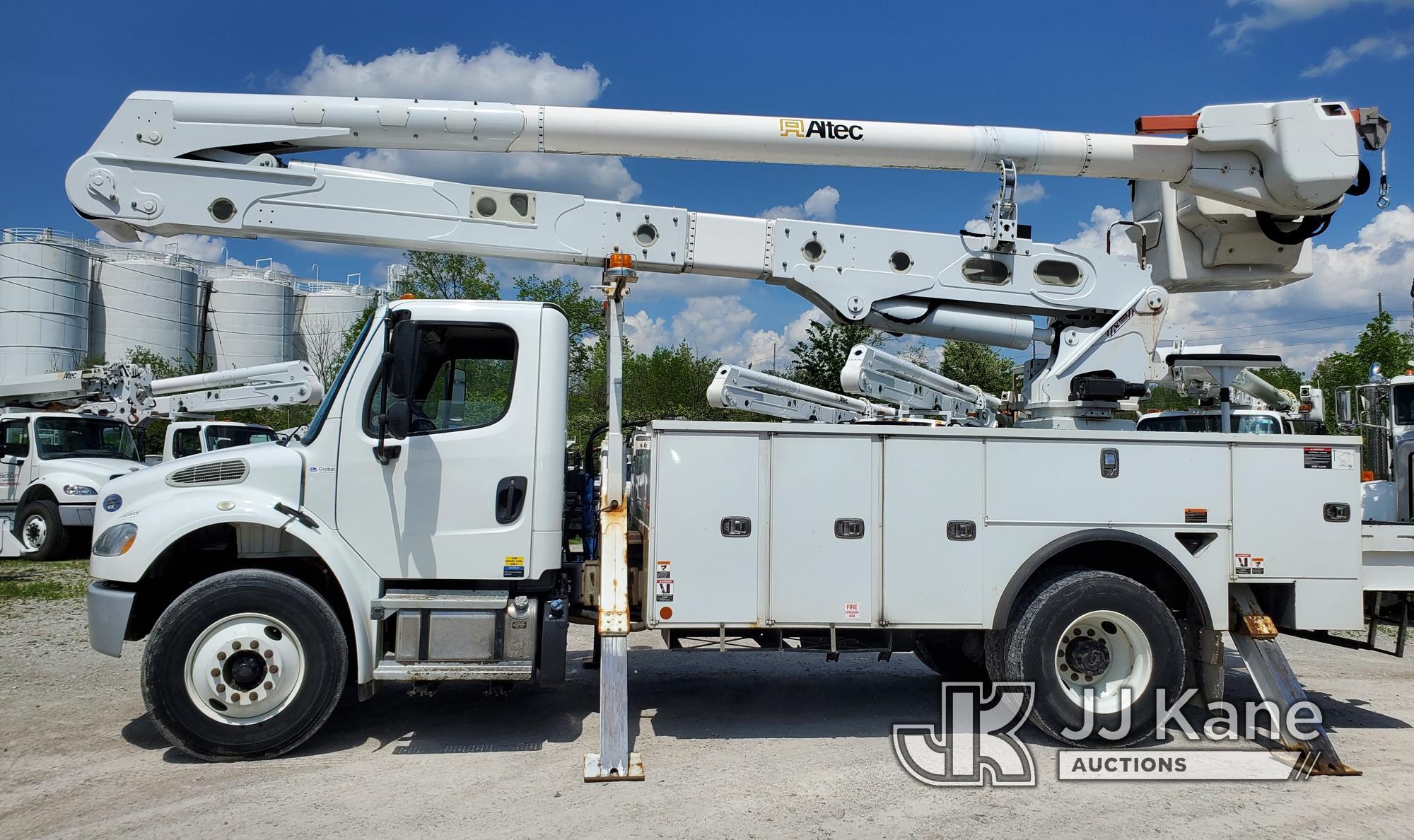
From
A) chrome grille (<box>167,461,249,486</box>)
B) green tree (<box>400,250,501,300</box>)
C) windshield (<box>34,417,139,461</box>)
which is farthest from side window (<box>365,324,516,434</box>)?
green tree (<box>400,250,501,300</box>)

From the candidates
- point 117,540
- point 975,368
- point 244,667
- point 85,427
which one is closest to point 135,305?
point 85,427

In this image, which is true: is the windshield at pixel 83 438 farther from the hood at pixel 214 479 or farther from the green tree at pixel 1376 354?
the green tree at pixel 1376 354

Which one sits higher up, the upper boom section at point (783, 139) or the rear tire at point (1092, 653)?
the upper boom section at point (783, 139)

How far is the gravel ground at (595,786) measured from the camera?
192 inches

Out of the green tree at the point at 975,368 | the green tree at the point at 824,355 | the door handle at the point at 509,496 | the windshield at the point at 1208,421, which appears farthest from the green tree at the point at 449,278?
the door handle at the point at 509,496

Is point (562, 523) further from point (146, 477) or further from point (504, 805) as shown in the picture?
point (146, 477)

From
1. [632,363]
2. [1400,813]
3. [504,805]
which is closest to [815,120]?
[504,805]

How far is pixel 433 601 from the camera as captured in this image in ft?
19.1

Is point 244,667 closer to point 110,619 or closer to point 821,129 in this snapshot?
point 110,619

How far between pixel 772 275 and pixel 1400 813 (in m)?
4.92

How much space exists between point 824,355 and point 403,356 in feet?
61.6

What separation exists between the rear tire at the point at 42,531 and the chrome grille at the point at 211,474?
1174 centimetres

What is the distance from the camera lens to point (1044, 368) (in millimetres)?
7402

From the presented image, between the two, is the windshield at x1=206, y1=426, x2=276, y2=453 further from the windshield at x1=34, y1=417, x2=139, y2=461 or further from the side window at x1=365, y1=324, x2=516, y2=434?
the side window at x1=365, y1=324, x2=516, y2=434
